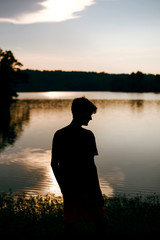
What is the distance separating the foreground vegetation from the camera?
20.8 ft

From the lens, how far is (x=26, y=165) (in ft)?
57.0

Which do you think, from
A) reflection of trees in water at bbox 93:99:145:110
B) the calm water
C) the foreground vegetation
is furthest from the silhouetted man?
reflection of trees in water at bbox 93:99:145:110

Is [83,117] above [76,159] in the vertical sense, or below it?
above

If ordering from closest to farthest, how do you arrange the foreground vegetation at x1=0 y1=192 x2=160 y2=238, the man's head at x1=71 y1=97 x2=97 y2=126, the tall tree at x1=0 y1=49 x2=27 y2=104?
the man's head at x1=71 y1=97 x2=97 y2=126 < the foreground vegetation at x1=0 y1=192 x2=160 y2=238 < the tall tree at x1=0 y1=49 x2=27 y2=104

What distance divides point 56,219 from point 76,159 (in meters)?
4.07

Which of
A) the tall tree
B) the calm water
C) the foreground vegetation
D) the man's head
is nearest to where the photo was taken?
the man's head

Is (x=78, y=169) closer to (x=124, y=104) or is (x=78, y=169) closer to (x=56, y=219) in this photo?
(x=56, y=219)

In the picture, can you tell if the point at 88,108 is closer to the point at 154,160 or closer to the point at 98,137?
the point at 154,160

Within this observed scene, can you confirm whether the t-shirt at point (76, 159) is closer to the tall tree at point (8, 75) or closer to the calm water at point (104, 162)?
the calm water at point (104, 162)

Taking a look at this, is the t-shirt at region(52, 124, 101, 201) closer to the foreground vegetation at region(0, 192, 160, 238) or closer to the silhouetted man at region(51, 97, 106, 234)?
the silhouetted man at region(51, 97, 106, 234)

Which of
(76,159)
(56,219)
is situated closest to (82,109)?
(76,159)

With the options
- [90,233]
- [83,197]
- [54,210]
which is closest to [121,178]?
[54,210]

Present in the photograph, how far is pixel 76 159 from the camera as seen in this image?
394 cm

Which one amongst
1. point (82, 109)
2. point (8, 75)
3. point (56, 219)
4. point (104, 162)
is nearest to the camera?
point (82, 109)
